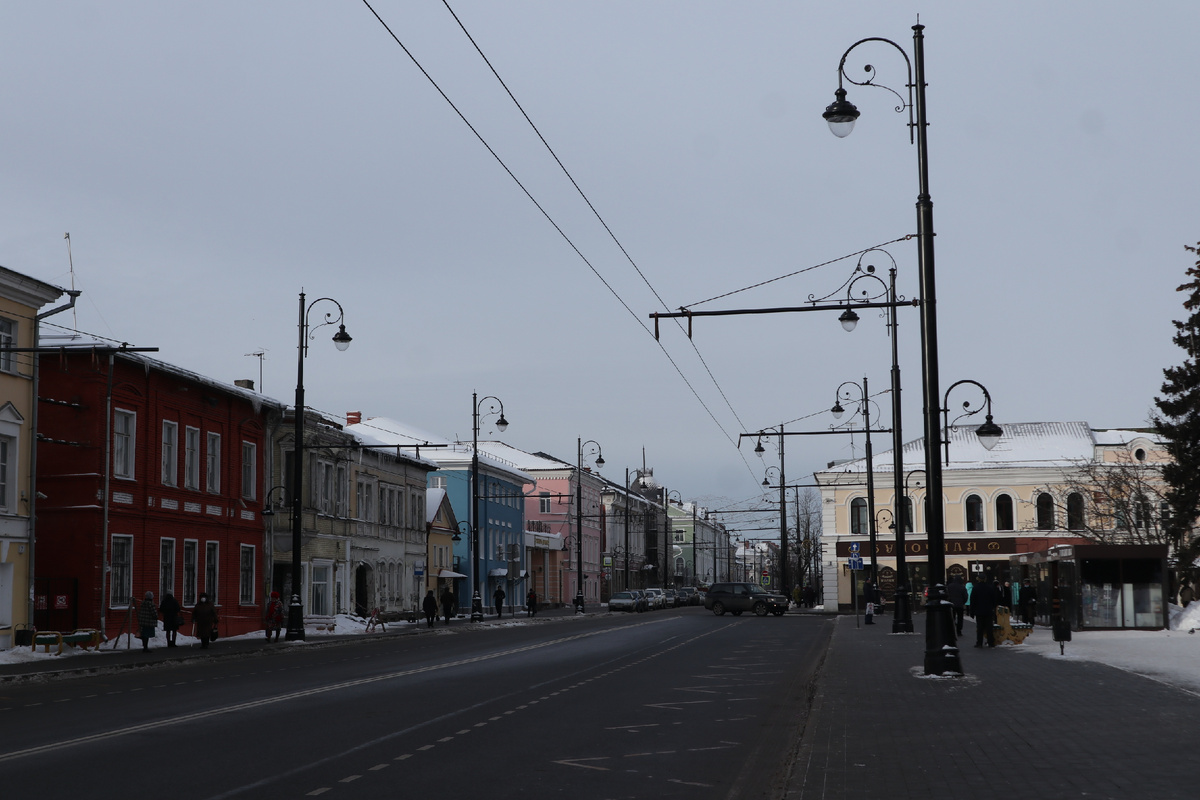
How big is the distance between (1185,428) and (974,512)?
3235 centimetres

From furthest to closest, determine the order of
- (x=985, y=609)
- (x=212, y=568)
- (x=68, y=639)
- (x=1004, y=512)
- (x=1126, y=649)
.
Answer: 1. (x=1004, y=512)
2. (x=212, y=568)
3. (x=68, y=639)
4. (x=985, y=609)
5. (x=1126, y=649)

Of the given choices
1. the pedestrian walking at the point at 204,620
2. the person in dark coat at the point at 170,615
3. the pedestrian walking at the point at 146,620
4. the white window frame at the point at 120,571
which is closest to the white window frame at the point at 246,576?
the white window frame at the point at 120,571

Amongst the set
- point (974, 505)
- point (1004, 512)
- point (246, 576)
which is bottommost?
point (246, 576)

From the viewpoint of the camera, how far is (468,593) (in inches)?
3073

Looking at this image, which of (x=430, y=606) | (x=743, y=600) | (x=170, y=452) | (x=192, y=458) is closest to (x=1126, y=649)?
(x=170, y=452)

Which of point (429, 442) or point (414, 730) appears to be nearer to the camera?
point (414, 730)

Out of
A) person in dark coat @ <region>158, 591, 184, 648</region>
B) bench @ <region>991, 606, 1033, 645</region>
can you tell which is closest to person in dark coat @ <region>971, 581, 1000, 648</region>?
bench @ <region>991, 606, 1033, 645</region>

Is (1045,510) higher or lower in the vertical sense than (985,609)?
higher

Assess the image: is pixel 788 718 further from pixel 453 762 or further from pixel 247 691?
pixel 247 691

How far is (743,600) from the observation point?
67188mm

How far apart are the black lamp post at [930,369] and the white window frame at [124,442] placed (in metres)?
23.8

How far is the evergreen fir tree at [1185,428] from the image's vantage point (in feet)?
146

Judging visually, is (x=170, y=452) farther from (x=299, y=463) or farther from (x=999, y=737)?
(x=999, y=737)

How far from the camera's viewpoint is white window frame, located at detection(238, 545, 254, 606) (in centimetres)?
4312
